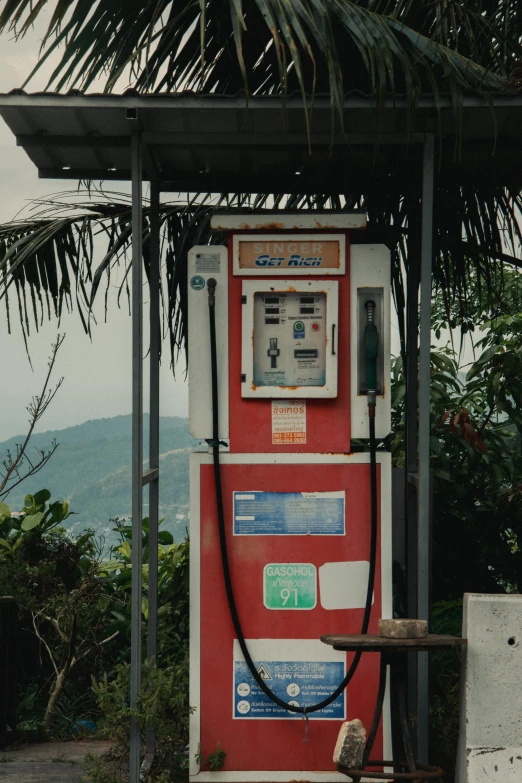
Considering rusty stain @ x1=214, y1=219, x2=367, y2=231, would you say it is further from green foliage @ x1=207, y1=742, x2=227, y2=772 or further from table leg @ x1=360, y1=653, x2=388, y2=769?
green foliage @ x1=207, y1=742, x2=227, y2=772

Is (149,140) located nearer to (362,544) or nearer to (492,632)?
(362,544)

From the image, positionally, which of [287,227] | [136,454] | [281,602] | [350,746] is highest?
[287,227]

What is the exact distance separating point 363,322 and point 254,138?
3.30ft

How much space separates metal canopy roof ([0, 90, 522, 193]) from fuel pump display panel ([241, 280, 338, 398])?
642 mm

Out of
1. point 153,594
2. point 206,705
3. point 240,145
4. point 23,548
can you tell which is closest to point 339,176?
point 240,145

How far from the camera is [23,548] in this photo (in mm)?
6523

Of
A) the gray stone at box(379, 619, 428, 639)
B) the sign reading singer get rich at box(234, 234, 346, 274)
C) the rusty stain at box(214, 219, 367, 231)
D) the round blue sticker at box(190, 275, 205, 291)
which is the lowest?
the gray stone at box(379, 619, 428, 639)

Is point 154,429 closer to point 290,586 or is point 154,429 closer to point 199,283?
point 199,283

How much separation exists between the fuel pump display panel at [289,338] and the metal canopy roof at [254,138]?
642 mm

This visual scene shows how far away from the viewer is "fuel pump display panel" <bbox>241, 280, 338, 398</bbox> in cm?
423

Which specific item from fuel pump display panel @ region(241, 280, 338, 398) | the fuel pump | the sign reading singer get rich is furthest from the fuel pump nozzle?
the sign reading singer get rich

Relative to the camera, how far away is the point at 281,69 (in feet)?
12.2

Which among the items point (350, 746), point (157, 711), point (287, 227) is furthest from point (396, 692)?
point (287, 227)

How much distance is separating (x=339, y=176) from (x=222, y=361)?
4.73 feet
